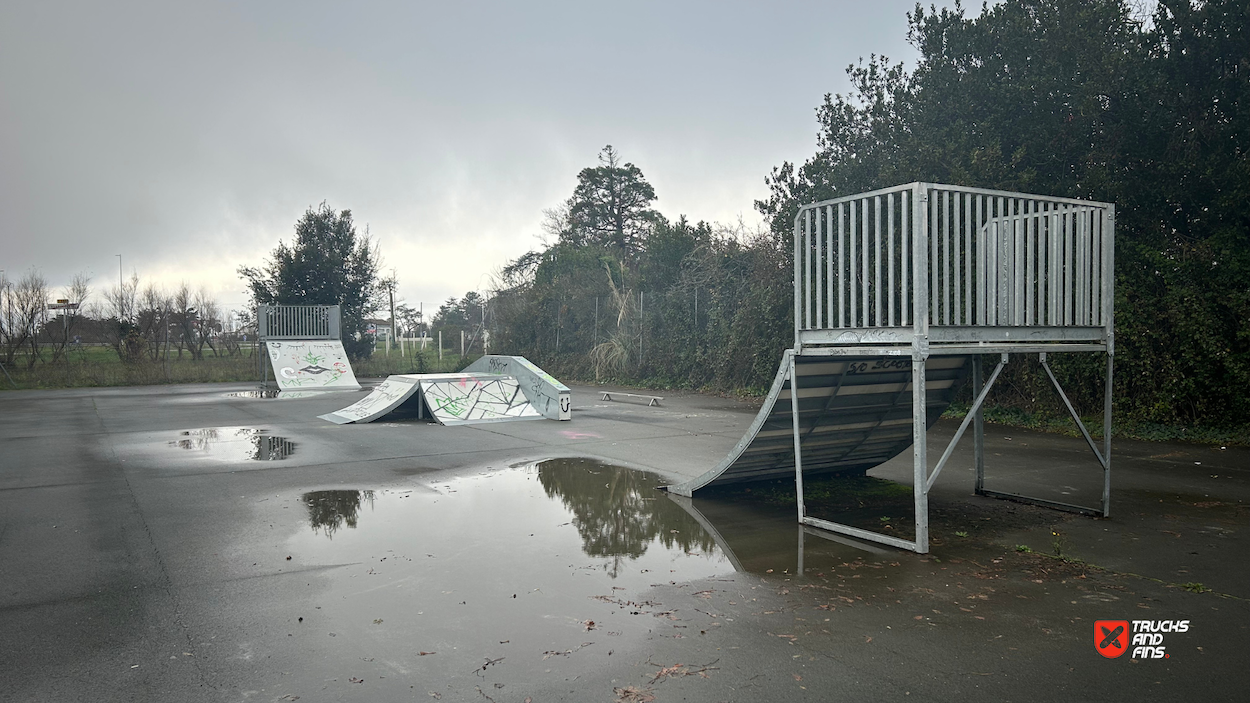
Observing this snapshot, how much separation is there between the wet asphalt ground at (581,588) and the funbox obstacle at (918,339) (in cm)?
64

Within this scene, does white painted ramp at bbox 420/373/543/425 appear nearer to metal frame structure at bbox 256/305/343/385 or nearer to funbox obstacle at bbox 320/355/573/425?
funbox obstacle at bbox 320/355/573/425

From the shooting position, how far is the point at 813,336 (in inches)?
232

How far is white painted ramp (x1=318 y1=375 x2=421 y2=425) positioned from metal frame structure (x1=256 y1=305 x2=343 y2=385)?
13.4 meters

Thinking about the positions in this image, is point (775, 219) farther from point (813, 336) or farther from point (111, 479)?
point (111, 479)

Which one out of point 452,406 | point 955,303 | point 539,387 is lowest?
point 452,406

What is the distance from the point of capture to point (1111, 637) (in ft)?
12.3

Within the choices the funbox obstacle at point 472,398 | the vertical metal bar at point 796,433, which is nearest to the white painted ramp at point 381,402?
the funbox obstacle at point 472,398

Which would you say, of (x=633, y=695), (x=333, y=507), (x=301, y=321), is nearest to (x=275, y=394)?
(x=301, y=321)

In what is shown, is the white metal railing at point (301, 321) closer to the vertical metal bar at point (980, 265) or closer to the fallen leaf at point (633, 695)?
the vertical metal bar at point (980, 265)

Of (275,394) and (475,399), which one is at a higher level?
(475,399)

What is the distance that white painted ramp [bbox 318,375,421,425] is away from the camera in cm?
1353

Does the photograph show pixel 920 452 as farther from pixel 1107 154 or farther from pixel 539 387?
pixel 539 387

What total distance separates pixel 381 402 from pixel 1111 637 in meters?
12.6

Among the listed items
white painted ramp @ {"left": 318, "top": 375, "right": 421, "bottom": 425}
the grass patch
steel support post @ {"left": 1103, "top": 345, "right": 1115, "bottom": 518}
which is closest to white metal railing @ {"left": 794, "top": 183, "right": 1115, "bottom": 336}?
steel support post @ {"left": 1103, "top": 345, "right": 1115, "bottom": 518}
